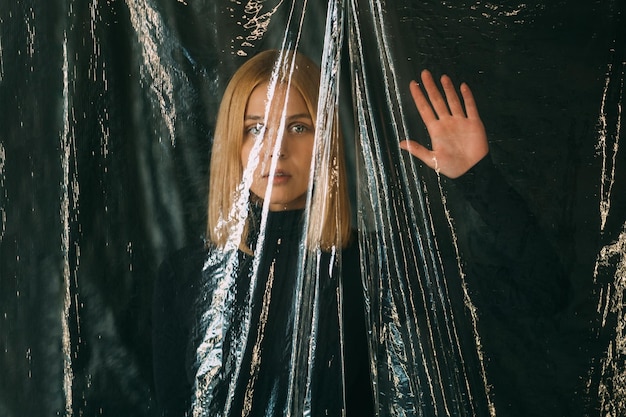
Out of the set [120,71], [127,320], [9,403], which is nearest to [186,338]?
[127,320]

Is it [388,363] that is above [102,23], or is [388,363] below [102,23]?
below

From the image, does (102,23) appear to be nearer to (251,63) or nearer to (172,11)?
(172,11)

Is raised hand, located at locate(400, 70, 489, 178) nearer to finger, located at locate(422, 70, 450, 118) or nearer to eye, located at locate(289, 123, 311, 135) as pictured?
finger, located at locate(422, 70, 450, 118)

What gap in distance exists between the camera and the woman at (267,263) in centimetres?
86

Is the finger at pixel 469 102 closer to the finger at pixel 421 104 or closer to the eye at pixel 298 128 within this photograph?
the finger at pixel 421 104

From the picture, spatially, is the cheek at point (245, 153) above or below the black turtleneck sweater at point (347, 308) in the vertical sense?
above

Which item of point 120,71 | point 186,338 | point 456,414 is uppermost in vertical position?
point 120,71

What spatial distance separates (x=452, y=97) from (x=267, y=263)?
0.35 metres

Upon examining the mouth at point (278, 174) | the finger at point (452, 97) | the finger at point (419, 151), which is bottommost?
the mouth at point (278, 174)

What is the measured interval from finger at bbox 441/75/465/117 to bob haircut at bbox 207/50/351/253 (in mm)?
162

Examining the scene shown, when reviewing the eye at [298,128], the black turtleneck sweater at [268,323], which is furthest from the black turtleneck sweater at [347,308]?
the eye at [298,128]

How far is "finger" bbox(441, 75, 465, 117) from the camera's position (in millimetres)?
882

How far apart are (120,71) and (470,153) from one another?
0.50 m

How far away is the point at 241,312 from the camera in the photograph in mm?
863
